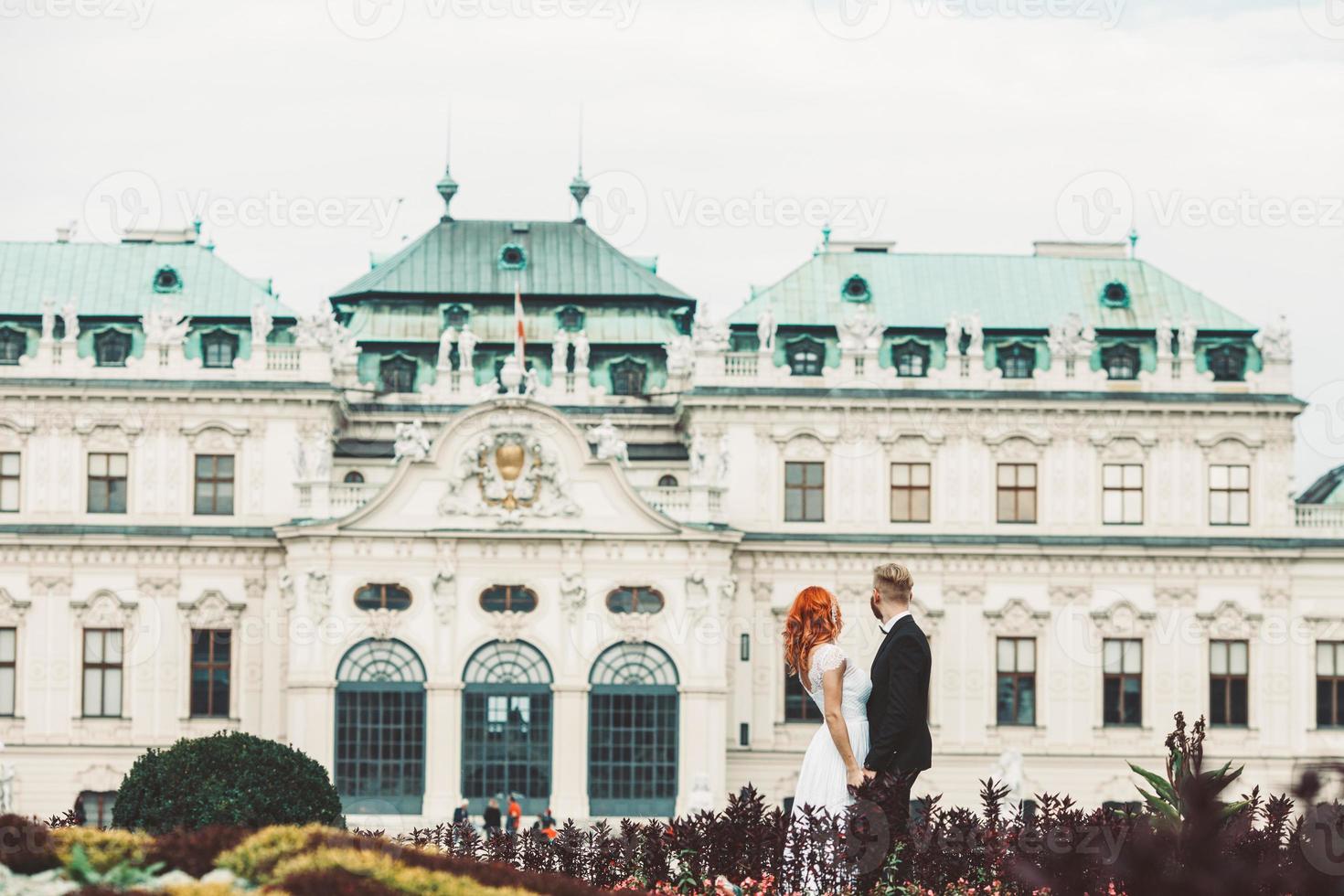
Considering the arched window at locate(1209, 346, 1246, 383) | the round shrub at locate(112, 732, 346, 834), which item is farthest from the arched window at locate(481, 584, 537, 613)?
the round shrub at locate(112, 732, 346, 834)

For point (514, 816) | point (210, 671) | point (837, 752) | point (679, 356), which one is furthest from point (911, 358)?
point (837, 752)

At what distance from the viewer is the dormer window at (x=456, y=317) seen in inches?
2453

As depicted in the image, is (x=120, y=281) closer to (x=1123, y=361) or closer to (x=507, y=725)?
(x=507, y=725)

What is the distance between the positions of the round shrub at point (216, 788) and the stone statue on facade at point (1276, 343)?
107 feet

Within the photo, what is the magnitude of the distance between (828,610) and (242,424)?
140 ft

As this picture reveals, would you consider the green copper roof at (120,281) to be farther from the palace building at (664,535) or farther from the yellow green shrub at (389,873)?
the yellow green shrub at (389,873)

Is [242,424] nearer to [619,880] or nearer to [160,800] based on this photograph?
[160,800]

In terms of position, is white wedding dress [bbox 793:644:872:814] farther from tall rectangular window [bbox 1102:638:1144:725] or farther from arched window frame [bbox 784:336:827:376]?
tall rectangular window [bbox 1102:638:1144:725]

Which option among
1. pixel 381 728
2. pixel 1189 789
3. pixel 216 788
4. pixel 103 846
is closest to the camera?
pixel 1189 789

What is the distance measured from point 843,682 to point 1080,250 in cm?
4798

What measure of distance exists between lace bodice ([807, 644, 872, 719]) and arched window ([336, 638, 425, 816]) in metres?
36.7

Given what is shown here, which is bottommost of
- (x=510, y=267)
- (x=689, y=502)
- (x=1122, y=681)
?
(x=1122, y=681)

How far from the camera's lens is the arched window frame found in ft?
195

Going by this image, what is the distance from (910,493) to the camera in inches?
2317
